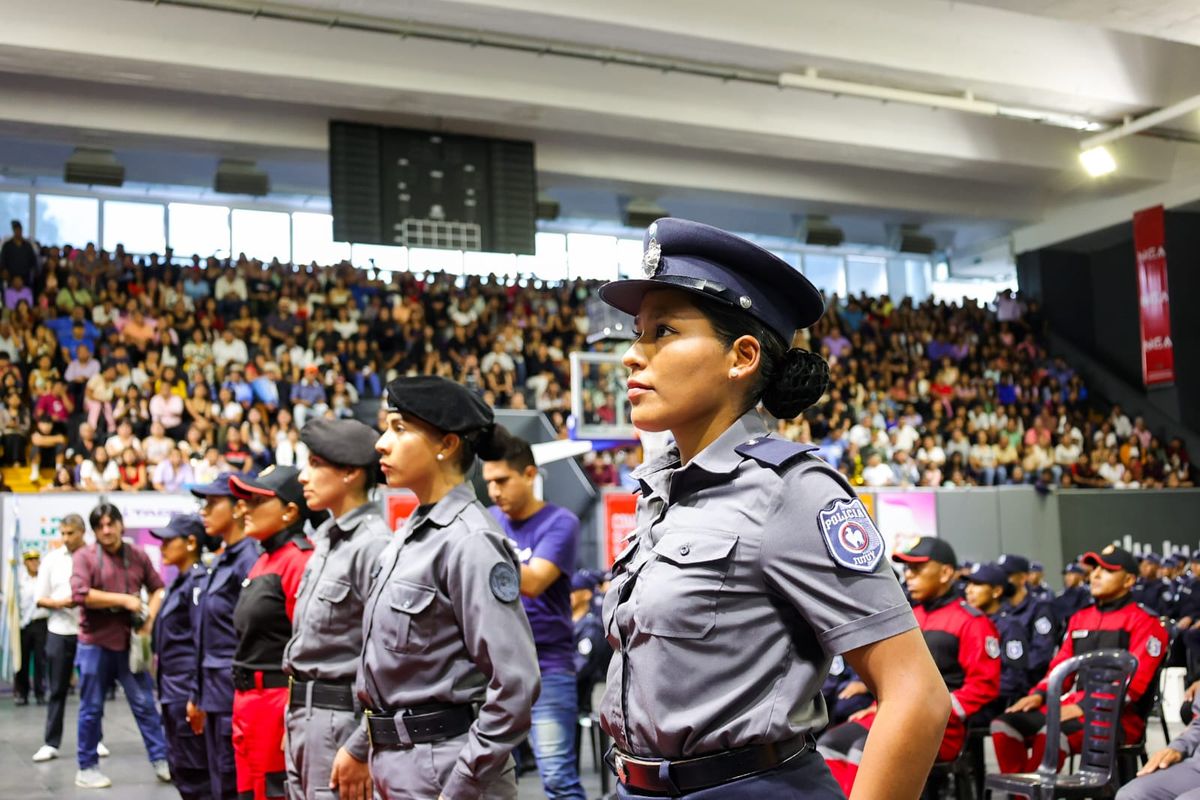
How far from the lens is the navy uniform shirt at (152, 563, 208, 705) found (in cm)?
564

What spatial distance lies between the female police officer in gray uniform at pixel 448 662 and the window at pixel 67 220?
2008 cm

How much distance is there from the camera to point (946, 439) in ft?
62.0

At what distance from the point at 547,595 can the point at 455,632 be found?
1.81 m

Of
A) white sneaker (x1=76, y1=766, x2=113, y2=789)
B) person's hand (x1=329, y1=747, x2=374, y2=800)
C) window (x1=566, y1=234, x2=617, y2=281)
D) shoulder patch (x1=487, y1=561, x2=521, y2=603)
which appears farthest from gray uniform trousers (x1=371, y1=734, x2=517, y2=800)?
window (x1=566, y1=234, x2=617, y2=281)

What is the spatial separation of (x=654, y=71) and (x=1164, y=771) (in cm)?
1219

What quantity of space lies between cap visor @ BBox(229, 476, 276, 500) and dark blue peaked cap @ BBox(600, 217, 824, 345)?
298 centimetres

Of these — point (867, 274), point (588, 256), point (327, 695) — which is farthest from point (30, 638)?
point (867, 274)

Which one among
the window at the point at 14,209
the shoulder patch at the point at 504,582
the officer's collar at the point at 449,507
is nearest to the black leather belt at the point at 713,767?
the shoulder patch at the point at 504,582

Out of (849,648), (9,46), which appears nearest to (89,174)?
(9,46)

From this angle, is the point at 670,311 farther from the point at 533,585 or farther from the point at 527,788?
the point at 527,788

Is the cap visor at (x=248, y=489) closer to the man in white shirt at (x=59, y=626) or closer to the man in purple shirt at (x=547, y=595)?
the man in purple shirt at (x=547, y=595)

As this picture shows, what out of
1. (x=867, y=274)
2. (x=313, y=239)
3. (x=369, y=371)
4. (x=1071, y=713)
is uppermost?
(x=313, y=239)

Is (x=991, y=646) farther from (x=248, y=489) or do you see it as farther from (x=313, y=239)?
(x=313, y=239)

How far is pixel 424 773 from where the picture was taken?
9.14ft
